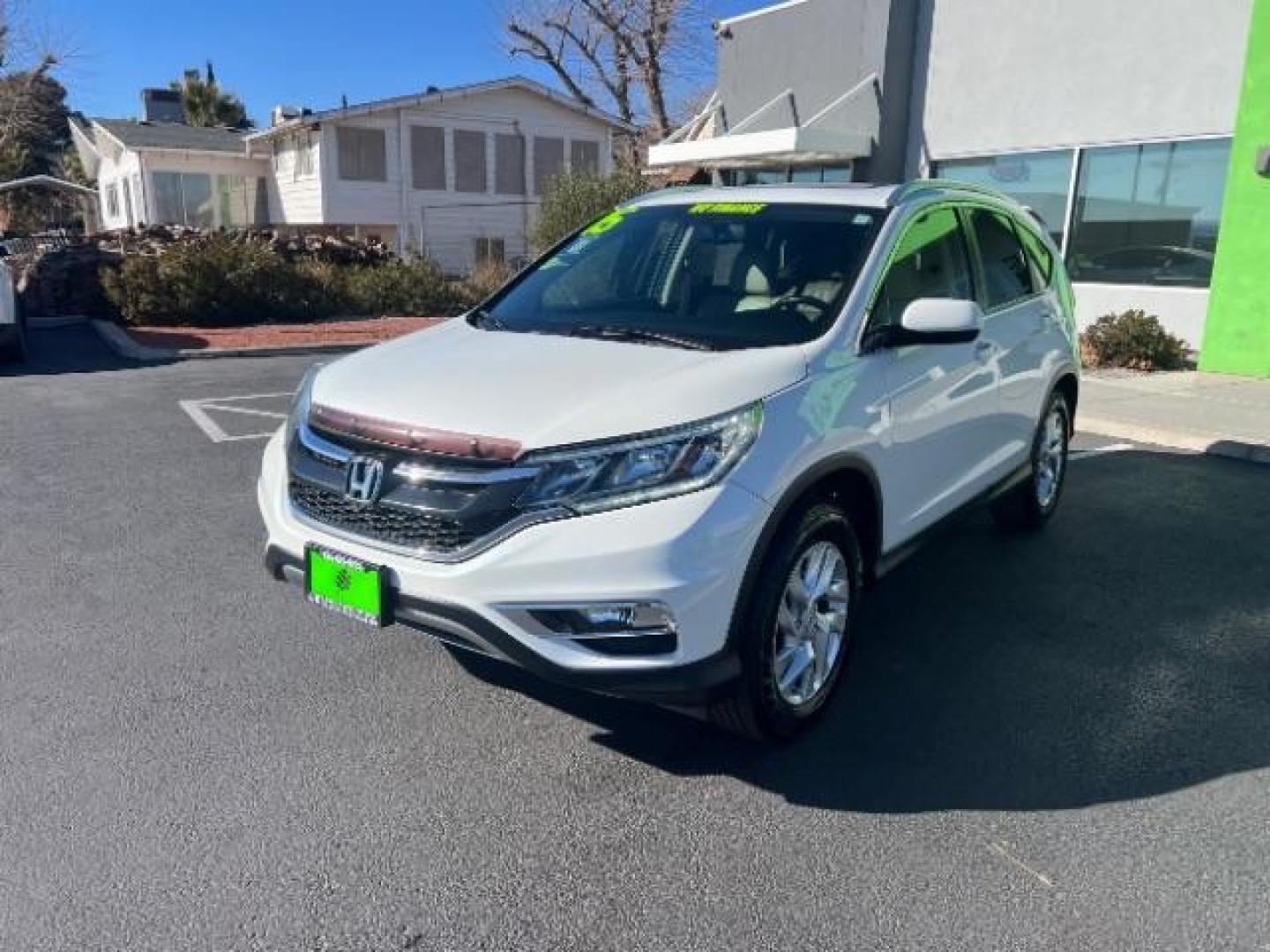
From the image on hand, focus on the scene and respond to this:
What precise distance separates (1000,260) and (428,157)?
25323 mm

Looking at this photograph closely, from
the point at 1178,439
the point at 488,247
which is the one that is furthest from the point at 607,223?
the point at 488,247

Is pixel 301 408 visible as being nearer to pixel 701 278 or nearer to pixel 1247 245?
pixel 701 278

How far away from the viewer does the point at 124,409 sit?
8.81m

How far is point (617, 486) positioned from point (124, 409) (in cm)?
760

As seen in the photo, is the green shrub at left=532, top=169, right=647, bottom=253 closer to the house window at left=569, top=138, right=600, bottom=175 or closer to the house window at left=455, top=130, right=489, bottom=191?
the house window at left=455, top=130, right=489, bottom=191

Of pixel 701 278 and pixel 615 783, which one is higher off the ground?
pixel 701 278

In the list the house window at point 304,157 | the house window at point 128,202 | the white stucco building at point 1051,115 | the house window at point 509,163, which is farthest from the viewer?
the house window at point 128,202

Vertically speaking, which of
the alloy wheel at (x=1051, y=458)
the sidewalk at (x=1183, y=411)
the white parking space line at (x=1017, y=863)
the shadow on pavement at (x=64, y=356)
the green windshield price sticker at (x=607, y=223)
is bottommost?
the white parking space line at (x=1017, y=863)

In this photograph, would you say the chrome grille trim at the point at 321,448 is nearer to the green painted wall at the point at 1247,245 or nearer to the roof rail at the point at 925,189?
the roof rail at the point at 925,189

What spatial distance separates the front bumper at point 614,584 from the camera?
2.67 m

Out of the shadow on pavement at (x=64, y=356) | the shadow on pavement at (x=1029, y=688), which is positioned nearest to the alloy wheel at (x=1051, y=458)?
the shadow on pavement at (x=1029, y=688)

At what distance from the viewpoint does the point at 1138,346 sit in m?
11.1

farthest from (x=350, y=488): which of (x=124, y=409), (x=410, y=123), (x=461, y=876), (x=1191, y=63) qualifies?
(x=410, y=123)

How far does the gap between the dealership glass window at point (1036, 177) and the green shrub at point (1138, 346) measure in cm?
173
